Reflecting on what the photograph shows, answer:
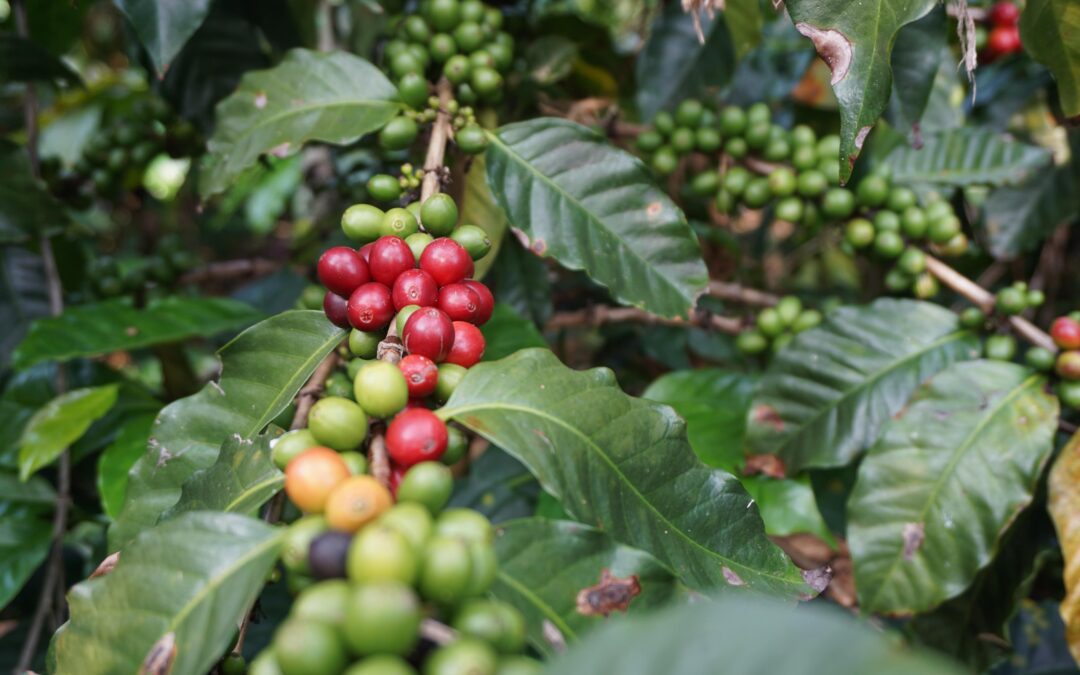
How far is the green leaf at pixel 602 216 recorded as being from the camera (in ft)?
4.33

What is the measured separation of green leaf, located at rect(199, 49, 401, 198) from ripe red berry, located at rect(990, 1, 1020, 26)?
1.80 meters

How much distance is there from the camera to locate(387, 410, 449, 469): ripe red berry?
0.73 meters

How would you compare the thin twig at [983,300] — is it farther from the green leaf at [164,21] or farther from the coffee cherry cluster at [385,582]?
the green leaf at [164,21]

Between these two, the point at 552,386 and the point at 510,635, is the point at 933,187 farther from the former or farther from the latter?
the point at 510,635

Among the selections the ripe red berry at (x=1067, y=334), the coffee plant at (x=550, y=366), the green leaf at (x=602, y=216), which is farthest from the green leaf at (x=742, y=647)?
the ripe red berry at (x=1067, y=334)

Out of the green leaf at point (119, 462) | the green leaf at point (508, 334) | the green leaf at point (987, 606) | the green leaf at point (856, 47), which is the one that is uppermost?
the green leaf at point (856, 47)

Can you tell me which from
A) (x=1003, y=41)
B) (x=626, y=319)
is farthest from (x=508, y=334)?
(x=1003, y=41)

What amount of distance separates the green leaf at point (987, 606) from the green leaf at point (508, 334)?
0.98 meters

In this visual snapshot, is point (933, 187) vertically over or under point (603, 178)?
under

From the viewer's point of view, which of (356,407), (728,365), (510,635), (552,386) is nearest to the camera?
(510,635)

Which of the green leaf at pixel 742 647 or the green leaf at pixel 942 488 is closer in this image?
the green leaf at pixel 742 647

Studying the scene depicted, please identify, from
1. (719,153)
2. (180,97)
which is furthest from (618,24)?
(180,97)

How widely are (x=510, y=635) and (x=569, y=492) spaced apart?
0.23m

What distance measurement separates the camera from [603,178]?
1354 millimetres
